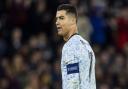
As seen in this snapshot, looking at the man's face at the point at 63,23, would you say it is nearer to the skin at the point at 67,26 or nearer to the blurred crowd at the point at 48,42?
the skin at the point at 67,26

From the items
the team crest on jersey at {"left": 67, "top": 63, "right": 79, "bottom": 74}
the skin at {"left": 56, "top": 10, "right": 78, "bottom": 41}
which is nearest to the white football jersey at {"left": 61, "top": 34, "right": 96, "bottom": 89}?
the team crest on jersey at {"left": 67, "top": 63, "right": 79, "bottom": 74}

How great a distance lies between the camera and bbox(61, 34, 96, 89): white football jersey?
7.53 m

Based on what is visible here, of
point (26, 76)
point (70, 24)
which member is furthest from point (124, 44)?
point (70, 24)

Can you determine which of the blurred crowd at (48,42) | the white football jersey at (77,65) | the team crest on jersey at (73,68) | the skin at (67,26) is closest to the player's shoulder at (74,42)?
the white football jersey at (77,65)

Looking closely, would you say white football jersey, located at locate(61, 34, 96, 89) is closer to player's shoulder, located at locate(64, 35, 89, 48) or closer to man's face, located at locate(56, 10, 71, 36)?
player's shoulder, located at locate(64, 35, 89, 48)

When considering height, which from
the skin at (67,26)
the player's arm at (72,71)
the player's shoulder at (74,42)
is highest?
the skin at (67,26)

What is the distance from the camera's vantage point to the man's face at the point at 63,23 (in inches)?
310

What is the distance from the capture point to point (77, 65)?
7.56 metres

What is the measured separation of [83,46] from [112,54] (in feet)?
29.0

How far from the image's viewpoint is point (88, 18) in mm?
17172

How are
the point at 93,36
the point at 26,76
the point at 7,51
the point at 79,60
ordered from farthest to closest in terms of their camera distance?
the point at 93,36 < the point at 7,51 < the point at 26,76 < the point at 79,60

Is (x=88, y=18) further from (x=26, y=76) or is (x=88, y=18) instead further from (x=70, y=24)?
(x=70, y=24)

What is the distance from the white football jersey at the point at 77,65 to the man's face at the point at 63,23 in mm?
191

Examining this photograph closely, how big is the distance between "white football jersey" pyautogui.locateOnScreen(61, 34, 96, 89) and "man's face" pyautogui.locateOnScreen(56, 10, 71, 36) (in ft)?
→ 0.63
